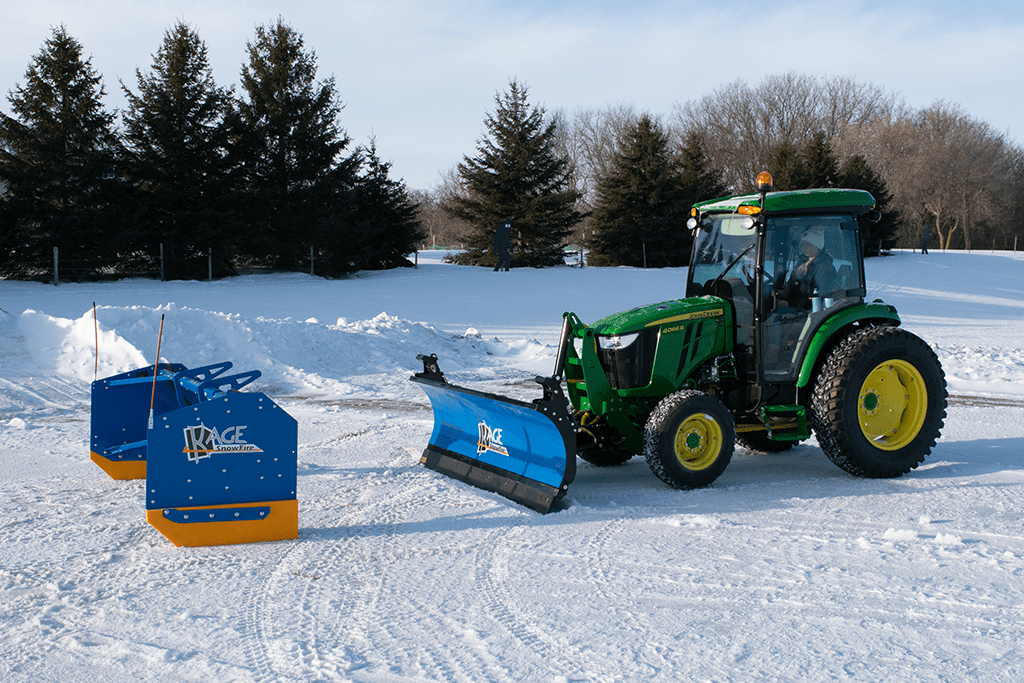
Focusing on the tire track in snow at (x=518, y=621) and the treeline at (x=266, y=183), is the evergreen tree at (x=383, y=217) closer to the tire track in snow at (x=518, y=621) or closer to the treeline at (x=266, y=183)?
the treeline at (x=266, y=183)

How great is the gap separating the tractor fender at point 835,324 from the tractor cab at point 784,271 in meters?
0.05

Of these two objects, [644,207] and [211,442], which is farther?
[644,207]

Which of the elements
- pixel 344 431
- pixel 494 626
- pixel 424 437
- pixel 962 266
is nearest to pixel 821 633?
pixel 494 626

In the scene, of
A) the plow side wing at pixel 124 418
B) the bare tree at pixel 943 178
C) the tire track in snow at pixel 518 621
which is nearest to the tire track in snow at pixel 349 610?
the tire track in snow at pixel 518 621

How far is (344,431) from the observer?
7.72 m

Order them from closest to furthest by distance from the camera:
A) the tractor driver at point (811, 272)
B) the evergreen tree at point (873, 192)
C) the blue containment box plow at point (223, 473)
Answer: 1. the blue containment box plow at point (223, 473)
2. the tractor driver at point (811, 272)
3. the evergreen tree at point (873, 192)

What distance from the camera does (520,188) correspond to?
3244 cm

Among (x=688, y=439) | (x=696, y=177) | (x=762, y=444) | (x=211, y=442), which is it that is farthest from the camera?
(x=696, y=177)

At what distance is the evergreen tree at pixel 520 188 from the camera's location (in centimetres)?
3192

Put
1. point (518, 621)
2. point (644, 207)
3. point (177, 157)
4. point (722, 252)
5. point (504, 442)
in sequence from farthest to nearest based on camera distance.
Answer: point (644, 207), point (177, 157), point (722, 252), point (504, 442), point (518, 621)

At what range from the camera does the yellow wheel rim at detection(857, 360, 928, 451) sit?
591 centimetres

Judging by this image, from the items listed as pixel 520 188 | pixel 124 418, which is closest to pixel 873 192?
pixel 520 188

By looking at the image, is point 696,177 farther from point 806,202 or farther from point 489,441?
point 489,441

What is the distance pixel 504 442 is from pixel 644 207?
30121 millimetres
